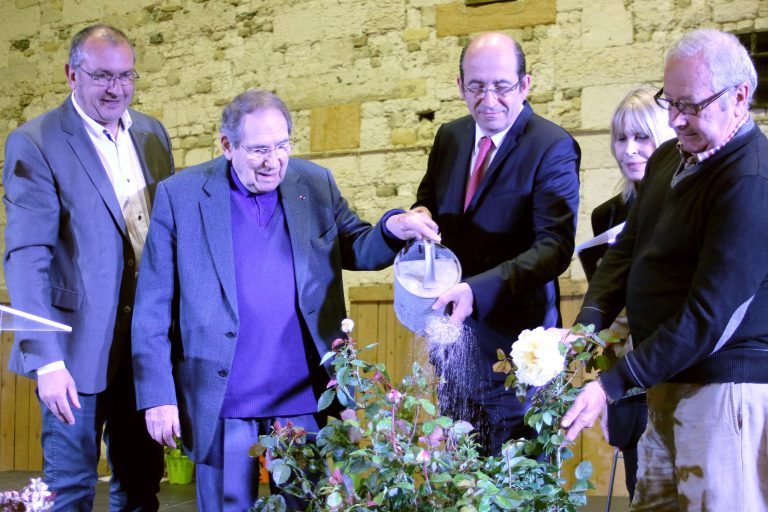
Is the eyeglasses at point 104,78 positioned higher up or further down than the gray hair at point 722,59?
higher up

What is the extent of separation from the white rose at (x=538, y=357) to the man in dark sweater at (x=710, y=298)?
0.47ft

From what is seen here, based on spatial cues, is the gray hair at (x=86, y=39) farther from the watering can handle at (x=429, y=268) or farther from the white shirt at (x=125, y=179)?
the watering can handle at (x=429, y=268)


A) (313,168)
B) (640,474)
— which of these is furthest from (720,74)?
(313,168)

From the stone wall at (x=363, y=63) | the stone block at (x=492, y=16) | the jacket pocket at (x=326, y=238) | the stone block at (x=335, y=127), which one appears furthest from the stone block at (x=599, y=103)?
the jacket pocket at (x=326, y=238)

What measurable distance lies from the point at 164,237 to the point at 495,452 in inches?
44.5

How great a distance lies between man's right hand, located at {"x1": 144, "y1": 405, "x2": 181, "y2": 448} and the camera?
7.72 feet

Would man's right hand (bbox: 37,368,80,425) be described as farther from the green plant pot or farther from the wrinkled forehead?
the green plant pot

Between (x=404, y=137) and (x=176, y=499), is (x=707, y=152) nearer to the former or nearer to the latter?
(x=404, y=137)

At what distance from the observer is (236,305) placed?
7.68ft

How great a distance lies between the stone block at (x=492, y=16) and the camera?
216 inches

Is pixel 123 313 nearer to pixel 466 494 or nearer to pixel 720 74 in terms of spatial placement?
pixel 466 494

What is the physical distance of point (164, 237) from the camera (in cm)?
244

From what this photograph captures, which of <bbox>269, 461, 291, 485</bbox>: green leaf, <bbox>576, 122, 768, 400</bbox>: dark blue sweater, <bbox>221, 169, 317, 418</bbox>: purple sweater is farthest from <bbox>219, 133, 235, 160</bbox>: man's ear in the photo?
<bbox>576, 122, 768, 400</bbox>: dark blue sweater

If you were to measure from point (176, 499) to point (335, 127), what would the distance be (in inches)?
104
